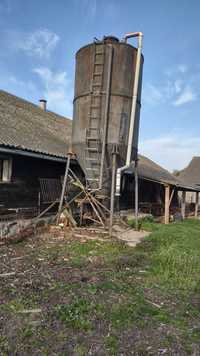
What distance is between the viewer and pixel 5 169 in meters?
8.80

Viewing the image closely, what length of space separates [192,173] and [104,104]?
26662 millimetres

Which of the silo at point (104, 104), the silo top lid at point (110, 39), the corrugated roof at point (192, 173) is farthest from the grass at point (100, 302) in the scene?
the corrugated roof at point (192, 173)

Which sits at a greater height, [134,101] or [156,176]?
[134,101]

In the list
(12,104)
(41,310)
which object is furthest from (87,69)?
Result: (41,310)

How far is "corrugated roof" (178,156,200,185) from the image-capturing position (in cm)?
3281

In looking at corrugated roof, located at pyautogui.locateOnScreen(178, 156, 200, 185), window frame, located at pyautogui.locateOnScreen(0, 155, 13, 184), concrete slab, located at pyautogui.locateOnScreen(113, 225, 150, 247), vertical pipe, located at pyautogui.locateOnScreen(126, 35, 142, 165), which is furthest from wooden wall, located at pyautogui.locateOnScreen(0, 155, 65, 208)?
corrugated roof, located at pyautogui.locateOnScreen(178, 156, 200, 185)

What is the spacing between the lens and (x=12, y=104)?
13.3 meters

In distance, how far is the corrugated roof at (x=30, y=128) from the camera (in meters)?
9.16

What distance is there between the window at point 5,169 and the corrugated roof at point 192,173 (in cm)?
2655

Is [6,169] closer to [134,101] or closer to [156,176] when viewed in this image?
[134,101]

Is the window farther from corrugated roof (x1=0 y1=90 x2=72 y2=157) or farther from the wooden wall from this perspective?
corrugated roof (x1=0 y1=90 x2=72 y2=157)

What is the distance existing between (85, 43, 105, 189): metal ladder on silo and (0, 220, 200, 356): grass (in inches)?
138

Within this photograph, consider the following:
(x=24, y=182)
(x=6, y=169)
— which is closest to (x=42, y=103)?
(x=24, y=182)

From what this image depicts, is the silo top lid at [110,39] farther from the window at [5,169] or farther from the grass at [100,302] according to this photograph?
the grass at [100,302]
